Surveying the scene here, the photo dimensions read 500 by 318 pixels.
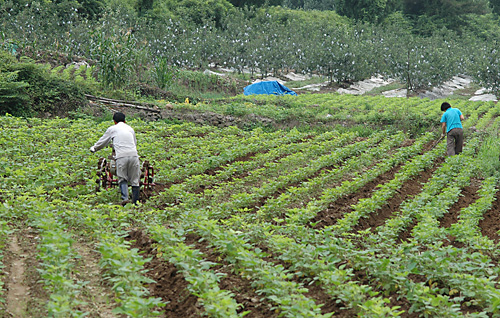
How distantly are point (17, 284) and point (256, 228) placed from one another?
3062 millimetres

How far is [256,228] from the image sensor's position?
23.3ft

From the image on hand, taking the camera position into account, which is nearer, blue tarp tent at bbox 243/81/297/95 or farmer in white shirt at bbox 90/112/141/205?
farmer in white shirt at bbox 90/112/141/205

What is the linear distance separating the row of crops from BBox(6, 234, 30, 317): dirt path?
19 centimetres

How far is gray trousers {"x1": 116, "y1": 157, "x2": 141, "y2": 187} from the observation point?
8.90 m

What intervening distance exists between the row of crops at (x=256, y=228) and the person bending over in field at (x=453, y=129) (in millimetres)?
428

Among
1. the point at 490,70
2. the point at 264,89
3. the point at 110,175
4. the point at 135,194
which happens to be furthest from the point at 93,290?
the point at 490,70

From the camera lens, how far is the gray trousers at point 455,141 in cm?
1334

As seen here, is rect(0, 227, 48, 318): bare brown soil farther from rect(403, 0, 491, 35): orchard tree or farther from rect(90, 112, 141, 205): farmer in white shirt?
rect(403, 0, 491, 35): orchard tree

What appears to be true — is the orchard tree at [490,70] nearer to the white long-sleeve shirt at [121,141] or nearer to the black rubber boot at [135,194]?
the white long-sleeve shirt at [121,141]

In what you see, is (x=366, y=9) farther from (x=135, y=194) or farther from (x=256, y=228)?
(x=256, y=228)

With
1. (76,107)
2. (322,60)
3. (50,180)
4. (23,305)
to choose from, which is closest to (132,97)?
(76,107)

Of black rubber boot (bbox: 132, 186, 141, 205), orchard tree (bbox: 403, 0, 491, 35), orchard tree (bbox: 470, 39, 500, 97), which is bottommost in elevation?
black rubber boot (bbox: 132, 186, 141, 205)

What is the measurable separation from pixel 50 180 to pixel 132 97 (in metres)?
11.0

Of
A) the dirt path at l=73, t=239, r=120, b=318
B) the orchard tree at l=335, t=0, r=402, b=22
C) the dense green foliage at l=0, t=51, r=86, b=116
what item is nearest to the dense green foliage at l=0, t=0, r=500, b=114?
the dense green foliage at l=0, t=51, r=86, b=116
